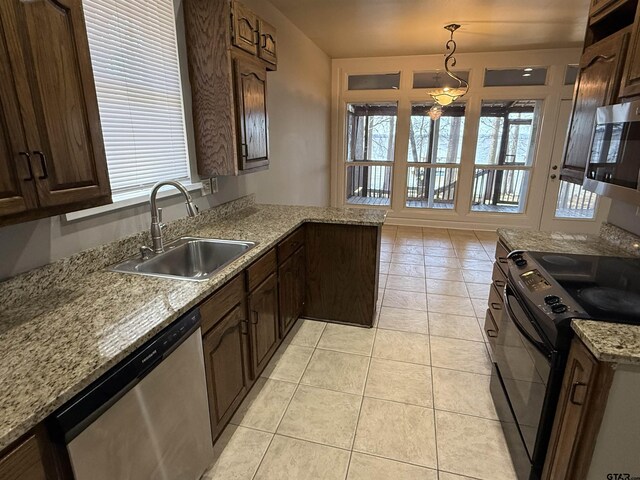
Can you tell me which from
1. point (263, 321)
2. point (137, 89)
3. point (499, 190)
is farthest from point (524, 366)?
point (499, 190)

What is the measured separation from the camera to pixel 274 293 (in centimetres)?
232

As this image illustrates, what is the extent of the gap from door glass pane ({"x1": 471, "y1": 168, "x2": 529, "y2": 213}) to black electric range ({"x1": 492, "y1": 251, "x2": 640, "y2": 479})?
4237 millimetres

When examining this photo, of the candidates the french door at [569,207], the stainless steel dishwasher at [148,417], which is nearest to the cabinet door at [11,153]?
the stainless steel dishwasher at [148,417]

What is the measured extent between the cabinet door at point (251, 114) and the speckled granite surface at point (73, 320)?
0.78 m

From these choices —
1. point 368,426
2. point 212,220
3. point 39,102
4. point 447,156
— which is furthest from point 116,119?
point 447,156

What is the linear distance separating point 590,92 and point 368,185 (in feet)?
14.8

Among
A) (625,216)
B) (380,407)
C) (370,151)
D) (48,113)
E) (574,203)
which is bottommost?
(380,407)

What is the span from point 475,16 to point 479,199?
3.16 meters

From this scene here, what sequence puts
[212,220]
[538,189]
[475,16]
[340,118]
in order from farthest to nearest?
[340,118], [538,189], [475,16], [212,220]

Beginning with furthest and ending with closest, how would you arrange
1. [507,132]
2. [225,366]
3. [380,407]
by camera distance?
[507,132] < [380,407] < [225,366]

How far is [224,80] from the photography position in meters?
2.21

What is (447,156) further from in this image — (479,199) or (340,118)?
(340,118)

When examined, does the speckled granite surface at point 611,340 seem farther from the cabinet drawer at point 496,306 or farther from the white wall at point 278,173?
the white wall at point 278,173

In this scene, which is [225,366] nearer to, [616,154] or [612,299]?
[612,299]
